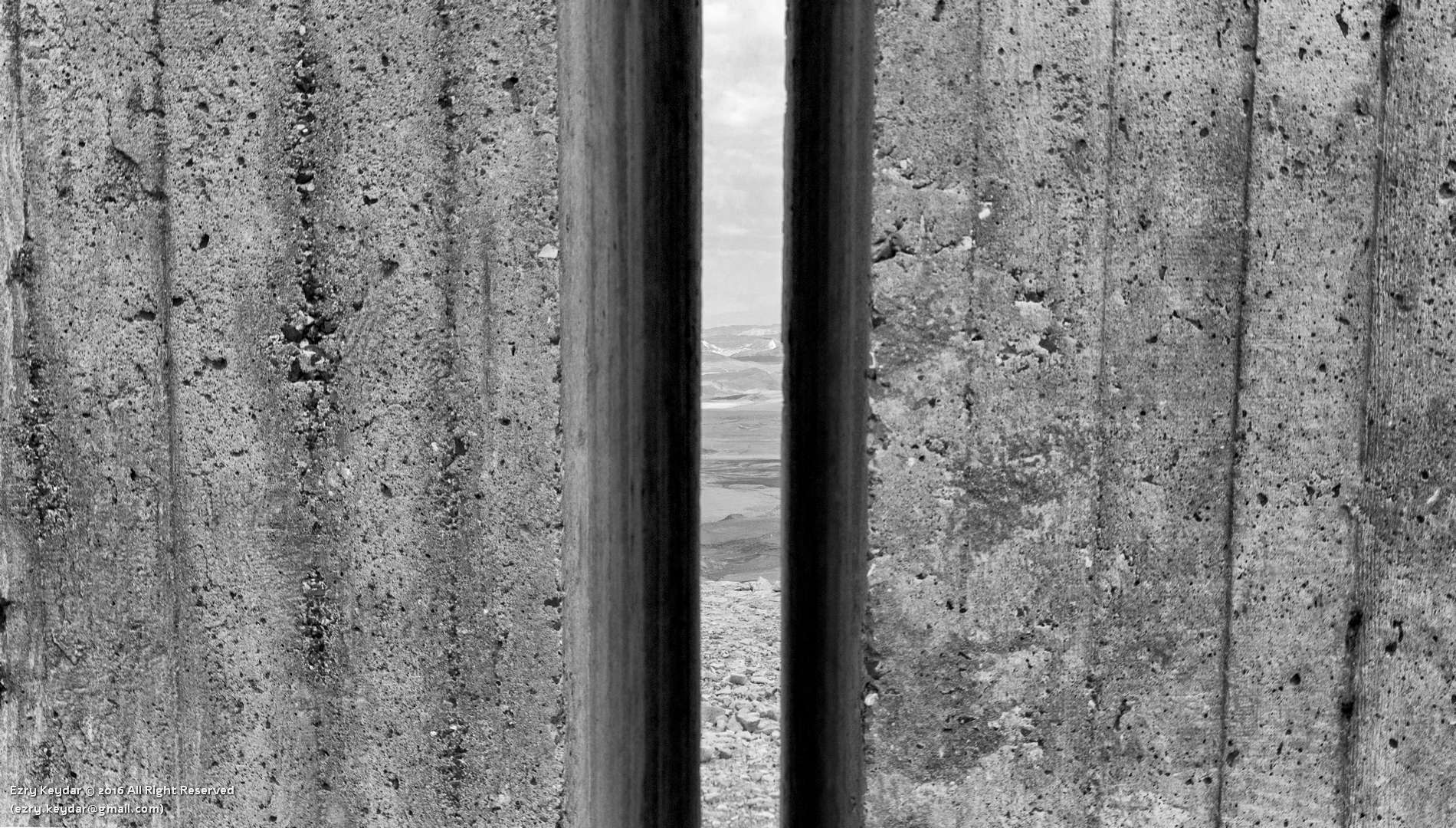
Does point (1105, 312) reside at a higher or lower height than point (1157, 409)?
higher

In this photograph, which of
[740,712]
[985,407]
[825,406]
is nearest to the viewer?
[985,407]

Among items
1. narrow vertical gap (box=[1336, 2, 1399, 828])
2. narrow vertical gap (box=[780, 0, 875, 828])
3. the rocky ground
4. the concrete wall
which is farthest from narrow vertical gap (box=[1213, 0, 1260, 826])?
the rocky ground

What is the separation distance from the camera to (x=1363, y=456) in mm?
1427

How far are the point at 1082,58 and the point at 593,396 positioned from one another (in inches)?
37.0

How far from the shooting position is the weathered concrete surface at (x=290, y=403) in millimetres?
1368

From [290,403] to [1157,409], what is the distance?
53.4 inches

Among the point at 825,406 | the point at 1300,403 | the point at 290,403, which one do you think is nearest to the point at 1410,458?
the point at 1300,403

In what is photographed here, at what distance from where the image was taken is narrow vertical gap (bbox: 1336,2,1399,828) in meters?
1.40

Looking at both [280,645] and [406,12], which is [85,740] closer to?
[280,645]

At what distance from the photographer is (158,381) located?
4.75 ft

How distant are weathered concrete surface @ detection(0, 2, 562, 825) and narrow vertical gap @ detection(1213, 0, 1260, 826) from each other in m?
1.05

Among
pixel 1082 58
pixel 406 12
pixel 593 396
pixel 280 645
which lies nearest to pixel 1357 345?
pixel 1082 58

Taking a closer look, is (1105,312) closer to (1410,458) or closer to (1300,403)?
(1300,403)

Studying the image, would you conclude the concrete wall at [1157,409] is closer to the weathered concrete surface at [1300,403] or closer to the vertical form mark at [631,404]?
the weathered concrete surface at [1300,403]
